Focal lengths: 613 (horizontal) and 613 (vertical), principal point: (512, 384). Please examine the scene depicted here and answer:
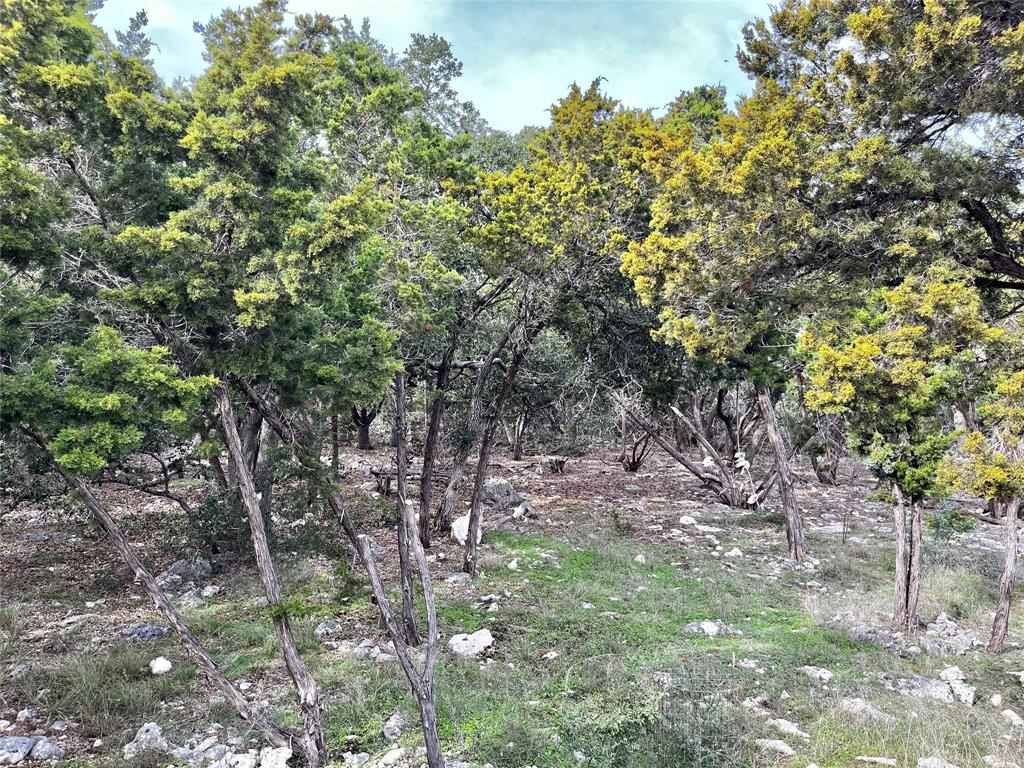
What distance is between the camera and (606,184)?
9.09 m

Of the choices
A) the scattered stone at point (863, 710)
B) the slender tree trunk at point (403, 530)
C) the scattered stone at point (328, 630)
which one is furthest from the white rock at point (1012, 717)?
the scattered stone at point (328, 630)

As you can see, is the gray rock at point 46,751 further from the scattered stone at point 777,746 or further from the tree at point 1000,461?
the tree at point 1000,461

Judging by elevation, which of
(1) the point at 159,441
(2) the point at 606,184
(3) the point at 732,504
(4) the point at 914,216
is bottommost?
(3) the point at 732,504

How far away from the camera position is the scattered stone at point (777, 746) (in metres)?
4.68

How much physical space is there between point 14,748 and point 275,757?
6.84ft

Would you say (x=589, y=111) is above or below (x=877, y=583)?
above

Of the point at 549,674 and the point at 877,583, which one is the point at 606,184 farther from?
the point at 877,583

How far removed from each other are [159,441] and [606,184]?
749 centimetres

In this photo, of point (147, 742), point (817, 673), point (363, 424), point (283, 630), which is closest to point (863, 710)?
point (817, 673)

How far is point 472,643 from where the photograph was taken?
23.4 feet

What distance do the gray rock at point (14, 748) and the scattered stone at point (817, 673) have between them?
23.0 ft

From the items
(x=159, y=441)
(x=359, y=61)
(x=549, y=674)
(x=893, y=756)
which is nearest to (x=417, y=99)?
(x=359, y=61)

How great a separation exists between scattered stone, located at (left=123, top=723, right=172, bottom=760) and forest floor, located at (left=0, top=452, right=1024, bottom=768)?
98 millimetres

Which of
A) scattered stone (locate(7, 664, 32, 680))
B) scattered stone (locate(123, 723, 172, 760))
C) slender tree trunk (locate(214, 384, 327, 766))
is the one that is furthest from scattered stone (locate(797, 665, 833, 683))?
scattered stone (locate(7, 664, 32, 680))
